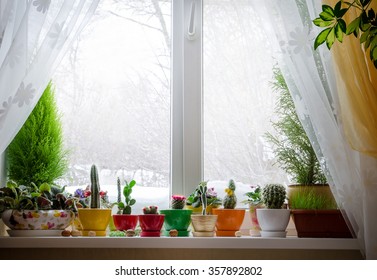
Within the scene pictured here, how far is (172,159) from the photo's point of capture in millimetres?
2389

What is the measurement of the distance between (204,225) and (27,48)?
928 mm

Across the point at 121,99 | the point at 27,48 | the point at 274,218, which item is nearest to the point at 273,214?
the point at 274,218

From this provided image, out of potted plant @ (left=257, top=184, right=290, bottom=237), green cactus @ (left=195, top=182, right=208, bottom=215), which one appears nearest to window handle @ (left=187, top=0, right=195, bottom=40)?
green cactus @ (left=195, top=182, right=208, bottom=215)

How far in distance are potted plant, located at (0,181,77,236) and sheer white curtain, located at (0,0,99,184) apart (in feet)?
0.74

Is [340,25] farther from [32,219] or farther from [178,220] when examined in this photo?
[32,219]

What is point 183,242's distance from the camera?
79.3 inches

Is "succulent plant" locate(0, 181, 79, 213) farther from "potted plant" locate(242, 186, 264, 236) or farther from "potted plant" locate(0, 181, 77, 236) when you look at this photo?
"potted plant" locate(242, 186, 264, 236)

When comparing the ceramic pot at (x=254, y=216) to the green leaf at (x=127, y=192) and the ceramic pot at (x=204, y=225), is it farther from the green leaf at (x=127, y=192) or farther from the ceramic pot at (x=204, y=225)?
the green leaf at (x=127, y=192)

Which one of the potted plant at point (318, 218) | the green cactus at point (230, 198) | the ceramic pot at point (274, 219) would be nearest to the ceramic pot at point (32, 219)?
the green cactus at point (230, 198)

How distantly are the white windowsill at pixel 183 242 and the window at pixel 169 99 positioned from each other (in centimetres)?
37

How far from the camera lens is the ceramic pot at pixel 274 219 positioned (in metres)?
2.08
